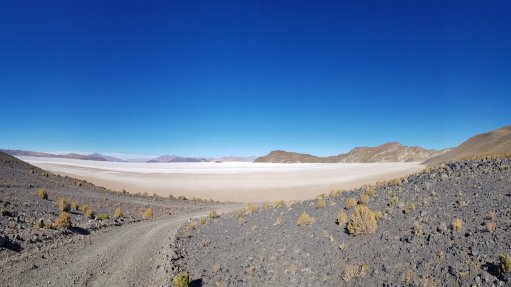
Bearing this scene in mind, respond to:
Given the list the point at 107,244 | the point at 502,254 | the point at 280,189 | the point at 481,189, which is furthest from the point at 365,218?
the point at 280,189

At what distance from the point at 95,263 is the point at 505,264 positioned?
1170 centimetres

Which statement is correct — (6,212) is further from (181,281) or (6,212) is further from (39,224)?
(181,281)

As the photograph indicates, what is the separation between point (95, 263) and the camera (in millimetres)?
12477

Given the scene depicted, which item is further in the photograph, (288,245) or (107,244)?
(107,244)

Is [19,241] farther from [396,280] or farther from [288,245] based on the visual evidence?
[396,280]

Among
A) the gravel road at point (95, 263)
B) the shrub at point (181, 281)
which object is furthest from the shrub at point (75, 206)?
the shrub at point (181, 281)

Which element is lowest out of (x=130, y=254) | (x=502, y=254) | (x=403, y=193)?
(x=130, y=254)

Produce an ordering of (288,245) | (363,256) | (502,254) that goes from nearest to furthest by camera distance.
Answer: (502,254)
(363,256)
(288,245)

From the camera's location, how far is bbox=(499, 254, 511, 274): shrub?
7211 millimetres

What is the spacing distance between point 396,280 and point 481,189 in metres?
6.98

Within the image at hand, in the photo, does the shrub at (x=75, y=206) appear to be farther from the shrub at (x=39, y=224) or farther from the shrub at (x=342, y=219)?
the shrub at (x=342, y=219)

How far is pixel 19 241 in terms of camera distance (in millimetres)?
14172

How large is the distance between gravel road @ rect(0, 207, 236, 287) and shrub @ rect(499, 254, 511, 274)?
830cm

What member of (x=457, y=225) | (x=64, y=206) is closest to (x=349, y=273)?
(x=457, y=225)
